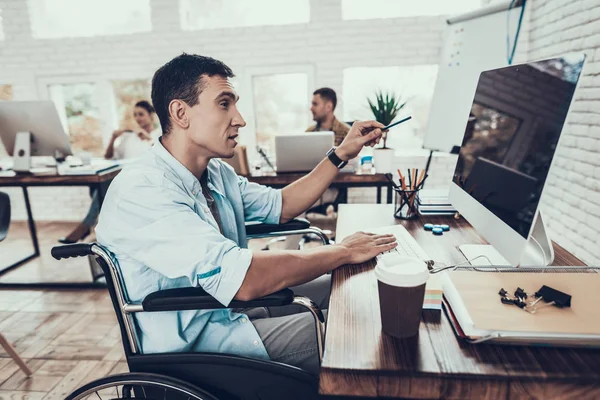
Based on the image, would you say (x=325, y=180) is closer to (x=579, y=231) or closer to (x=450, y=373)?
(x=450, y=373)

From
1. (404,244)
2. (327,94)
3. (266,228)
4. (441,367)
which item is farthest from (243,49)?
(441,367)

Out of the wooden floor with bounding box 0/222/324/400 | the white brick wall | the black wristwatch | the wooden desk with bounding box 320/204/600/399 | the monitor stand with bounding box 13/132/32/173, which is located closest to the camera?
the wooden desk with bounding box 320/204/600/399

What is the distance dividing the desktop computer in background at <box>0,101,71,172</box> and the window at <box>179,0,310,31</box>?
182 cm

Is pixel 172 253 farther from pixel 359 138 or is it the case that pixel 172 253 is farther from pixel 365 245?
pixel 359 138

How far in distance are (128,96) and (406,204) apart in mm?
3803

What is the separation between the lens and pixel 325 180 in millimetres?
1554

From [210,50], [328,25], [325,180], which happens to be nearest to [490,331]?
[325,180]

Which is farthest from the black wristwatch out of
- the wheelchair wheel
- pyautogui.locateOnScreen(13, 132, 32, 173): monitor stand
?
pyautogui.locateOnScreen(13, 132, 32, 173): monitor stand

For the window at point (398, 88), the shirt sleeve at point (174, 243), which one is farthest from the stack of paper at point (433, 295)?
the window at point (398, 88)

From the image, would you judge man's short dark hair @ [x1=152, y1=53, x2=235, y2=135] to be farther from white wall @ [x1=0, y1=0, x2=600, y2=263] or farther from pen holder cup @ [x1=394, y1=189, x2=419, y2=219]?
white wall @ [x1=0, y1=0, x2=600, y2=263]

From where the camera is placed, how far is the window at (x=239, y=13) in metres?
4.07

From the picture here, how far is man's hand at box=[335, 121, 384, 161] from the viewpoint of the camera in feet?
4.94

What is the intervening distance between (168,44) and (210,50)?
1.41ft

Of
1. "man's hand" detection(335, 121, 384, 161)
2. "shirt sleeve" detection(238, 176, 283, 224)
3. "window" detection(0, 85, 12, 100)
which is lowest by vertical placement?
"shirt sleeve" detection(238, 176, 283, 224)
